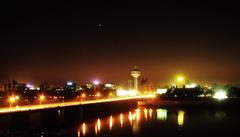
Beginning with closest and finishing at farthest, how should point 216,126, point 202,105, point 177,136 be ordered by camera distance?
point 177,136, point 216,126, point 202,105

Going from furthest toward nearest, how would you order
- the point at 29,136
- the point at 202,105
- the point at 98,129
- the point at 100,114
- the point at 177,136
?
the point at 202,105 → the point at 100,114 → the point at 98,129 → the point at 177,136 → the point at 29,136

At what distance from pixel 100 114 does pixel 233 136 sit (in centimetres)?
5937

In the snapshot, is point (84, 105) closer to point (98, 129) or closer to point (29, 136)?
point (98, 129)

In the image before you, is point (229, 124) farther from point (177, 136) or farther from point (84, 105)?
point (84, 105)

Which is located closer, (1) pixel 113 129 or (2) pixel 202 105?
(1) pixel 113 129

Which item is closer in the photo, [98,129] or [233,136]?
[233,136]

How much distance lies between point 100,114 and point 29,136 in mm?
66709

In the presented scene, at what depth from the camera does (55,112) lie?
93062mm

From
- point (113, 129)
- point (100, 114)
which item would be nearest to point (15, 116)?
point (113, 129)

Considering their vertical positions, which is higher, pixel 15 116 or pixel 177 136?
pixel 15 116

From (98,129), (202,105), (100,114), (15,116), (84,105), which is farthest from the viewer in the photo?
(202,105)

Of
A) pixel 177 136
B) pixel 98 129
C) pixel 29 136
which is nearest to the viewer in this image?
pixel 29 136

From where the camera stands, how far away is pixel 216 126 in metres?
99.9

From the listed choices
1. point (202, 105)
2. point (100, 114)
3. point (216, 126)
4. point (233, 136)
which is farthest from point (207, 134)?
point (202, 105)
